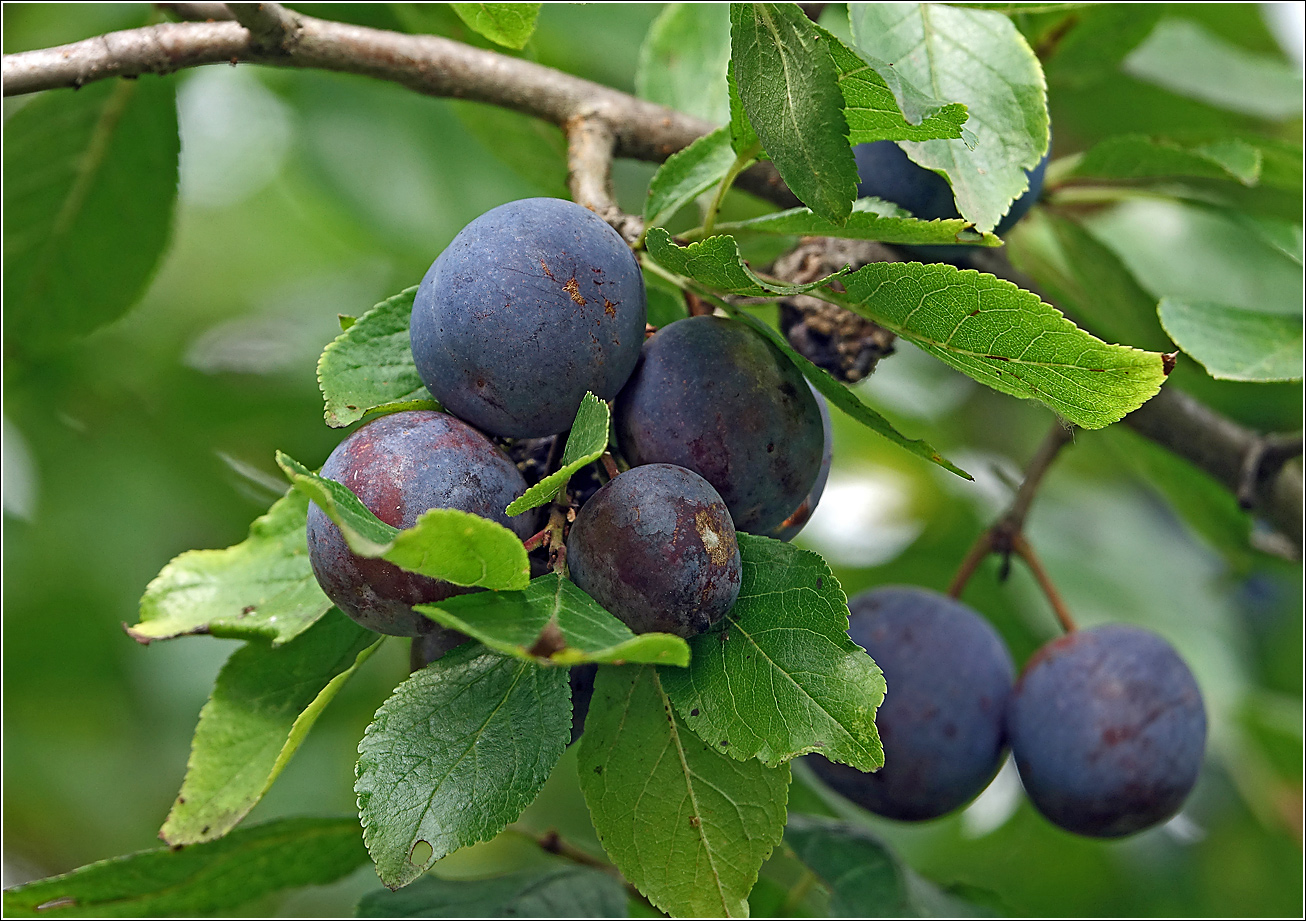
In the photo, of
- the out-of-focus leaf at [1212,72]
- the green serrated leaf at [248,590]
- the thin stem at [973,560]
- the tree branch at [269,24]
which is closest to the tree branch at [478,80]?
the tree branch at [269,24]

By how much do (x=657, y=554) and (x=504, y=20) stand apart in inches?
17.3

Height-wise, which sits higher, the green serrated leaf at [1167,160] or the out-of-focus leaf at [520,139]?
the out-of-focus leaf at [520,139]

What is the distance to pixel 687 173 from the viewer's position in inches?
32.8

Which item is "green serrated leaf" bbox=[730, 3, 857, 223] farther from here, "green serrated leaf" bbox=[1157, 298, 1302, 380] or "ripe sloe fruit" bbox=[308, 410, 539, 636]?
"green serrated leaf" bbox=[1157, 298, 1302, 380]

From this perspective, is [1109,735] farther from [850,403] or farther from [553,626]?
[553,626]

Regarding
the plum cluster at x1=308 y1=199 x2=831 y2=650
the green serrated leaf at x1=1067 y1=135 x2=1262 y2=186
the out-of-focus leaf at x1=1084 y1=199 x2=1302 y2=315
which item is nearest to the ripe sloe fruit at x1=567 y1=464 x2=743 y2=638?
the plum cluster at x1=308 y1=199 x2=831 y2=650

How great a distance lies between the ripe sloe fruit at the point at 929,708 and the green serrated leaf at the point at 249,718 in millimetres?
499

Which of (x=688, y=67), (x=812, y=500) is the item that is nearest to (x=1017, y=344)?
(x=812, y=500)

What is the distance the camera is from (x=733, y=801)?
0.74 m

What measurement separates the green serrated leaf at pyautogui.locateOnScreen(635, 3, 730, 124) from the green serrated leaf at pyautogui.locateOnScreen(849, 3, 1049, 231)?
35 cm


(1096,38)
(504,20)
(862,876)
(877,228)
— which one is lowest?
(862,876)

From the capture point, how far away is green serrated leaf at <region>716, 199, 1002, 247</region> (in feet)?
2.29

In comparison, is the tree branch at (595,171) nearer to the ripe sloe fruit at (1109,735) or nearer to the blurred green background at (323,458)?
the blurred green background at (323,458)

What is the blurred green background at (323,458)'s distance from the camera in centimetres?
168
